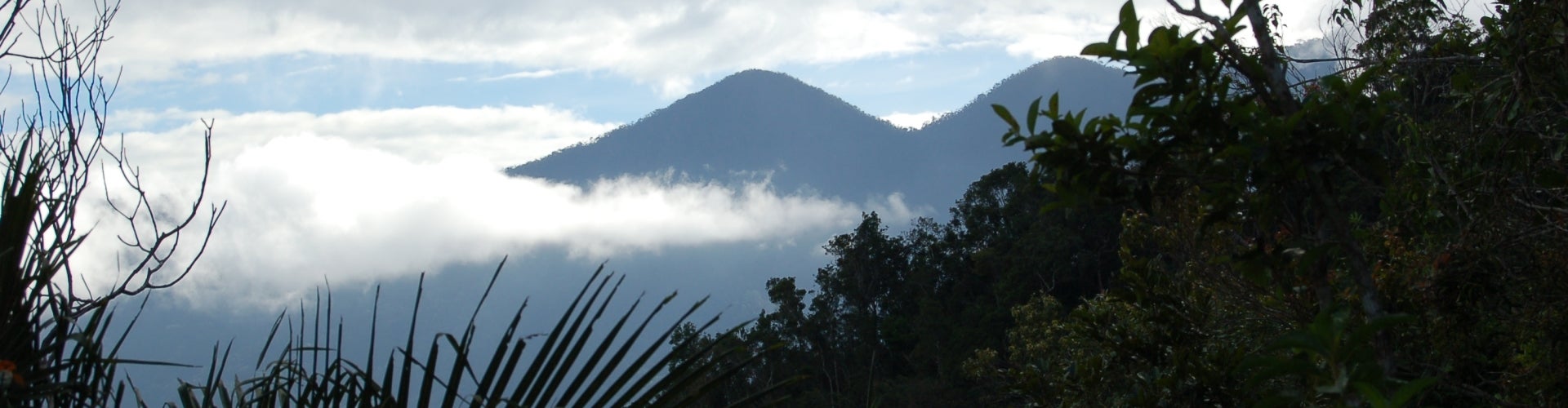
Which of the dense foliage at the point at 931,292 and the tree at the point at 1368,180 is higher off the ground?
the tree at the point at 1368,180

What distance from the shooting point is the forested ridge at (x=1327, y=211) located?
1.79 m

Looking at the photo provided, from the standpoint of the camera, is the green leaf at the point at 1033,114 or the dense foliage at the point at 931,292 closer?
the green leaf at the point at 1033,114

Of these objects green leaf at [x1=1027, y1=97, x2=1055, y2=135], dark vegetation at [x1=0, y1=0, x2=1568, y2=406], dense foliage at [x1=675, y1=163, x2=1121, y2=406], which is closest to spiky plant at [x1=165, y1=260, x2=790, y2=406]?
dark vegetation at [x1=0, y1=0, x2=1568, y2=406]

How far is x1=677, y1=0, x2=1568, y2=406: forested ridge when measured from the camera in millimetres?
1785

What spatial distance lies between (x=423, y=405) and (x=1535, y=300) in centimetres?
338

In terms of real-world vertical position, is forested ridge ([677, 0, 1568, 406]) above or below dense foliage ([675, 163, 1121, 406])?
above

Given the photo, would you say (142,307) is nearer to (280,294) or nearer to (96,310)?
(96,310)

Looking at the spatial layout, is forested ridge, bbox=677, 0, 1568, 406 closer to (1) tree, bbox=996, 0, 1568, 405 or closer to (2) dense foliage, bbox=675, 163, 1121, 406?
(1) tree, bbox=996, 0, 1568, 405

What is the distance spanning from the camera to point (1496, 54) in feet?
12.0

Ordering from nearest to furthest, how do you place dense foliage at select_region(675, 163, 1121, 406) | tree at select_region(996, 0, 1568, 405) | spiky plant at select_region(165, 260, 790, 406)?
spiky plant at select_region(165, 260, 790, 406) < tree at select_region(996, 0, 1568, 405) < dense foliage at select_region(675, 163, 1121, 406)

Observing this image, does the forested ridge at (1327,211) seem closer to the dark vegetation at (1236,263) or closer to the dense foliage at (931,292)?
the dark vegetation at (1236,263)

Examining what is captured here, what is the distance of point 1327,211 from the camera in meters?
1.80

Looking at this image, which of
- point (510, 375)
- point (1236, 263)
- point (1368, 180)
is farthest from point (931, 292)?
point (510, 375)

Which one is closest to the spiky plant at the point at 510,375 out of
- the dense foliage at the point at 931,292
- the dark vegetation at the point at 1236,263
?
the dark vegetation at the point at 1236,263
